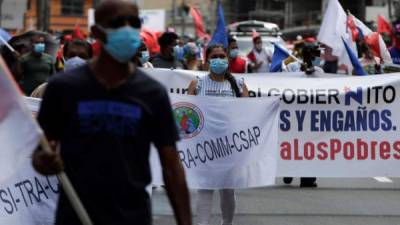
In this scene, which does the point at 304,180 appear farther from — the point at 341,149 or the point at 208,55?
the point at 208,55

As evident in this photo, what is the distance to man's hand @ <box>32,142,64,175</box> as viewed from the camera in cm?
450

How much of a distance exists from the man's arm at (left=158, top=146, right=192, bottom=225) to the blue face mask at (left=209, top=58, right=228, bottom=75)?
4800 millimetres

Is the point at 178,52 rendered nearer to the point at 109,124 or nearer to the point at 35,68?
the point at 35,68

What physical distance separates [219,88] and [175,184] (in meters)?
5.03

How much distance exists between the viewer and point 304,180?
1353 centimetres

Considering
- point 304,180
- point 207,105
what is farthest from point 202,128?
point 304,180

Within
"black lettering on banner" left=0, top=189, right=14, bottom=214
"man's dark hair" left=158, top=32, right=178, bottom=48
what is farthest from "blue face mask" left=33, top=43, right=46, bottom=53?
"black lettering on banner" left=0, top=189, right=14, bottom=214

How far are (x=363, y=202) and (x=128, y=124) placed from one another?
25.0 feet

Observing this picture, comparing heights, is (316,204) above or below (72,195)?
below

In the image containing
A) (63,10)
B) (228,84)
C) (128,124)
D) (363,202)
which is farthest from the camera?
(63,10)

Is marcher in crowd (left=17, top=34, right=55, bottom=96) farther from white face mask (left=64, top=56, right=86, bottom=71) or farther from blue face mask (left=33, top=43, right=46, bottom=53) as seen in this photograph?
white face mask (left=64, top=56, right=86, bottom=71)

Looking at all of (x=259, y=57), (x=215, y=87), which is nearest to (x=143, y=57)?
(x=215, y=87)

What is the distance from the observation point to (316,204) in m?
11.8

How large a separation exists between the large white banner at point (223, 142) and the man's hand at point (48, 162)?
17.6ft
